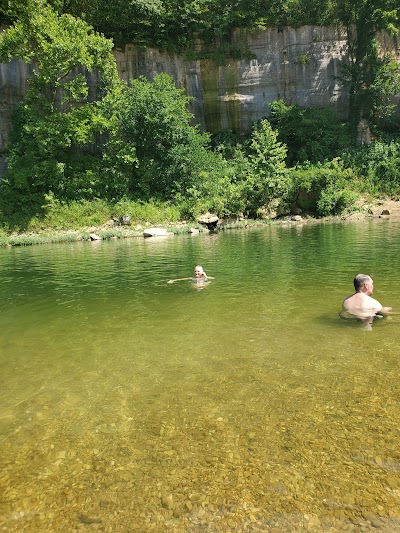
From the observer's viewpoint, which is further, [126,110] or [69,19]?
[126,110]

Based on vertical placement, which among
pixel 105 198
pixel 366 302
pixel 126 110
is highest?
pixel 126 110

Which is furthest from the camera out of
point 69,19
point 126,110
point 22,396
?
point 126,110

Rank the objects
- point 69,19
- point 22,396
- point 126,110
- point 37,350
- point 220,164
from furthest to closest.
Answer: point 220,164, point 126,110, point 69,19, point 37,350, point 22,396

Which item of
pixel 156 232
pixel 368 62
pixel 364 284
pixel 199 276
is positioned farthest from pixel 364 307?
pixel 368 62

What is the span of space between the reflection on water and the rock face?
122 feet

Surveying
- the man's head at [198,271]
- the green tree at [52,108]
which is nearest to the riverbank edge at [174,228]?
the green tree at [52,108]

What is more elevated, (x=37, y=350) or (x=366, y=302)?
(x=366, y=302)

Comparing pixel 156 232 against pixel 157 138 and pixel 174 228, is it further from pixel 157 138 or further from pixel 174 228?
pixel 157 138

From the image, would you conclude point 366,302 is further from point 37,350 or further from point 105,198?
point 105,198

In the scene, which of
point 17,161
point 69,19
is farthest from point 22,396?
point 69,19

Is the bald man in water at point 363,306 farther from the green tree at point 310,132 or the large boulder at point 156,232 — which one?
the green tree at point 310,132

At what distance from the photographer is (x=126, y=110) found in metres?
33.8

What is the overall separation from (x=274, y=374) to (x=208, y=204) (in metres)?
28.3

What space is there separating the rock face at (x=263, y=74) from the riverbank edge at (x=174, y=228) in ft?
49.8
